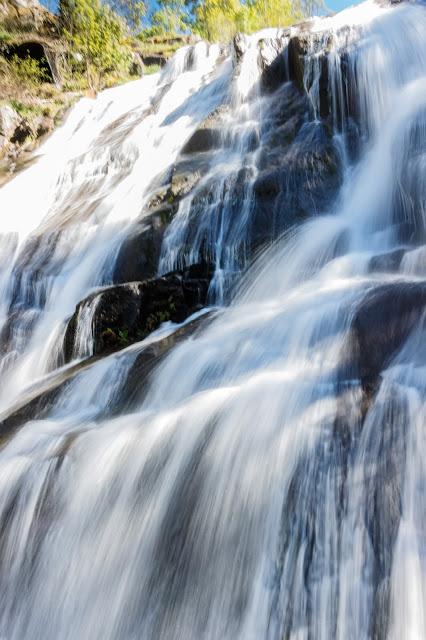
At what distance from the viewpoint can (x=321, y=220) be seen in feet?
20.5

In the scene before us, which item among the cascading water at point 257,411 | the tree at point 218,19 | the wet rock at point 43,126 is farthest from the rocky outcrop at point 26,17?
the cascading water at point 257,411

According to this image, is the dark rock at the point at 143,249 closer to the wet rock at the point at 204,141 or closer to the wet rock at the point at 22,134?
the wet rock at the point at 204,141

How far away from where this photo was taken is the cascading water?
2283 millimetres

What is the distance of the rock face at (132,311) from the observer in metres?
5.77

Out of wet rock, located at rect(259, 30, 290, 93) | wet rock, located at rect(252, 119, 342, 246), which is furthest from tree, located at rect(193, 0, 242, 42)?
wet rock, located at rect(252, 119, 342, 246)

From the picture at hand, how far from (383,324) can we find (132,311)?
3283 millimetres

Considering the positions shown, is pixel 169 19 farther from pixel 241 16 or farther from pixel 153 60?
pixel 153 60

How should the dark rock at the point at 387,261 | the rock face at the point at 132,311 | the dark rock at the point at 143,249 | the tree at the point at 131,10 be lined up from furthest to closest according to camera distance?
the tree at the point at 131,10 → the dark rock at the point at 143,249 → the rock face at the point at 132,311 → the dark rock at the point at 387,261

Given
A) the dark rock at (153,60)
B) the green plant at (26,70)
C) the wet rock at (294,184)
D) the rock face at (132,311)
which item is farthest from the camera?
the dark rock at (153,60)

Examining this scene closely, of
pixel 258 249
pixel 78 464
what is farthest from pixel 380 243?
pixel 78 464

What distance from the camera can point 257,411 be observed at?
3107mm

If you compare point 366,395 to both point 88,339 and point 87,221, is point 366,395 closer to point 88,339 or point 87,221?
point 88,339

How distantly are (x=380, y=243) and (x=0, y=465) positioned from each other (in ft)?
14.0

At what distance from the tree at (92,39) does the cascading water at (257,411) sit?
50.1ft
